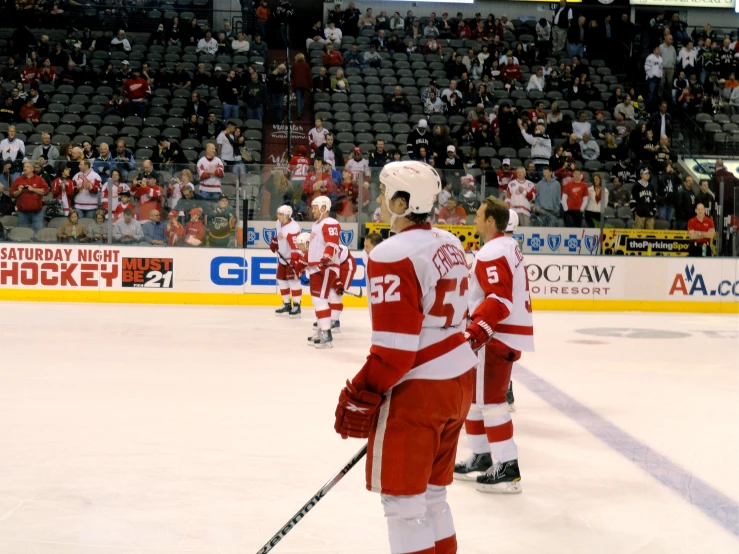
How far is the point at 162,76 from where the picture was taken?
17.5 m

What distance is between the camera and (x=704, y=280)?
1338 centimetres

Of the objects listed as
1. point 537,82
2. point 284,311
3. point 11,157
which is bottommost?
point 284,311

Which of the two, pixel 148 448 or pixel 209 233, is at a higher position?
pixel 209 233

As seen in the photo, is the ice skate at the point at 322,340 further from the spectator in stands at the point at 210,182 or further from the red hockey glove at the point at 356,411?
the red hockey glove at the point at 356,411

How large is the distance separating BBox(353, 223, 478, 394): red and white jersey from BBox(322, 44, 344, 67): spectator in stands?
1631 cm

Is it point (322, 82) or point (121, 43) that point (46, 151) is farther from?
point (322, 82)

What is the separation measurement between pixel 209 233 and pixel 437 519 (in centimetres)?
1047

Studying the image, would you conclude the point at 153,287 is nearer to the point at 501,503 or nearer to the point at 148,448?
the point at 148,448

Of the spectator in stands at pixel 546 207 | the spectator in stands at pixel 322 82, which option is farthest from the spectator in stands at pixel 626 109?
the spectator in stands at pixel 322 82

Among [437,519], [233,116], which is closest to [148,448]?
[437,519]

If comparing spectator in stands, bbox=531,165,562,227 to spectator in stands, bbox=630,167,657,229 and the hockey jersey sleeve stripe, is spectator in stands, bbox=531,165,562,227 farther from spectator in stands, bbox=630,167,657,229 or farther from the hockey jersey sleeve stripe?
the hockey jersey sleeve stripe

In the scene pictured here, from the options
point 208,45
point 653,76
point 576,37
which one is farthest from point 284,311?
point 576,37

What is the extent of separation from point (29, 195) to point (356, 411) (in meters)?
11.3

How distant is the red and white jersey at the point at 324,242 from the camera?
360 inches
